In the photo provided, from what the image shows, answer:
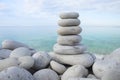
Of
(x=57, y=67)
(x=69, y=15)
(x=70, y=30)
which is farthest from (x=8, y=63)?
(x=69, y=15)

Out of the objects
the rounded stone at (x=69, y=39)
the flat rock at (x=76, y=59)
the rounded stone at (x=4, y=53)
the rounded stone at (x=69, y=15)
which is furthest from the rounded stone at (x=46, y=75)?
the rounded stone at (x=4, y=53)

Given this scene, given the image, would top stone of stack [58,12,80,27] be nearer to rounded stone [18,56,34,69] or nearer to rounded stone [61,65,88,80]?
rounded stone [61,65,88,80]

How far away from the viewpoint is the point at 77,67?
150 inches

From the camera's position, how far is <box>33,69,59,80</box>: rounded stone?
362 cm

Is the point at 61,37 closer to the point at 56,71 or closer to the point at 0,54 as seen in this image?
the point at 56,71

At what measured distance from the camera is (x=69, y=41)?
4.29 meters

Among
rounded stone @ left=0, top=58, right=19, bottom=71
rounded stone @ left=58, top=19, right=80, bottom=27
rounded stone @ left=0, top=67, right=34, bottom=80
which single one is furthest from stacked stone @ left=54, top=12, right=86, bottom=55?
rounded stone @ left=0, top=67, right=34, bottom=80

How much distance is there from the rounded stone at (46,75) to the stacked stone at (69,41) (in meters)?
0.48

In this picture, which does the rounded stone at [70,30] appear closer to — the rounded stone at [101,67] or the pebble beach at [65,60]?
the pebble beach at [65,60]

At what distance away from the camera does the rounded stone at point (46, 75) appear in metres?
3.62

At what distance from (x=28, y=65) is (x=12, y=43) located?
1556 millimetres

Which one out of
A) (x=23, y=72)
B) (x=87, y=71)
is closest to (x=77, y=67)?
(x=87, y=71)

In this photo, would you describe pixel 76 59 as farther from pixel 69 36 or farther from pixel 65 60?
pixel 69 36

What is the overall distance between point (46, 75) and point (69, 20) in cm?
108
